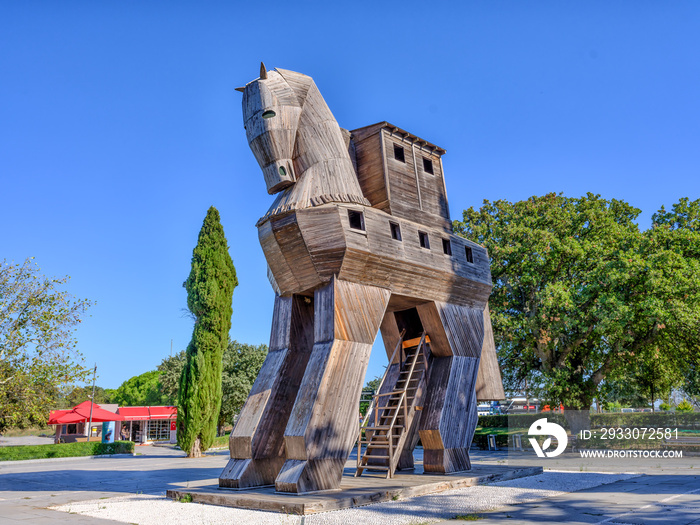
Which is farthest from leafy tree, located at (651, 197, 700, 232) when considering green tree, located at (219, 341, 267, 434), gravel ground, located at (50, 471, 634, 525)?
green tree, located at (219, 341, 267, 434)

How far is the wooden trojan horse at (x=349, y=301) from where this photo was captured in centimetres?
1023

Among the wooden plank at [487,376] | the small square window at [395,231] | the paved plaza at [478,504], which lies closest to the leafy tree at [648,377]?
the paved plaza at [478,504]

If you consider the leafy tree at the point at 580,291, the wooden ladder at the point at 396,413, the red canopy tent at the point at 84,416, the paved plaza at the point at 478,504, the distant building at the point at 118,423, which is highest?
the leafy tree at the point at 580,291

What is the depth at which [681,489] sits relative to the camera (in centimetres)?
1084

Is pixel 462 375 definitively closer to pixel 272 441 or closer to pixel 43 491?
pixel 272 441

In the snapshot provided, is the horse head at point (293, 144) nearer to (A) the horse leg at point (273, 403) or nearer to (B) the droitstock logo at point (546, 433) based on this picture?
(A) the horse leg at point (273, 403)

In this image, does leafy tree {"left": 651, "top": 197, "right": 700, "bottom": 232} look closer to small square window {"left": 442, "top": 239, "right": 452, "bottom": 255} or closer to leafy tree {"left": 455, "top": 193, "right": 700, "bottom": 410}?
leafy tree {"left": 455, "top": 193, "right": 700, "bottom": 410}

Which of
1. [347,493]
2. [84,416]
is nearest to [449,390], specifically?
[347,493]

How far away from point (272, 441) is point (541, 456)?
1458 centimetres

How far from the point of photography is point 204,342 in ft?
84.0

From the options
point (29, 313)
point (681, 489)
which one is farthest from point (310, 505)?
point (29, 313)

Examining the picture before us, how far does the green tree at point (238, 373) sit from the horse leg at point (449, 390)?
24672mm

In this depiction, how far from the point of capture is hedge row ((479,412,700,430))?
23.1m

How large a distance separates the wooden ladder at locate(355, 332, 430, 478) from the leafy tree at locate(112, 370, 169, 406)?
6088 centimetres
